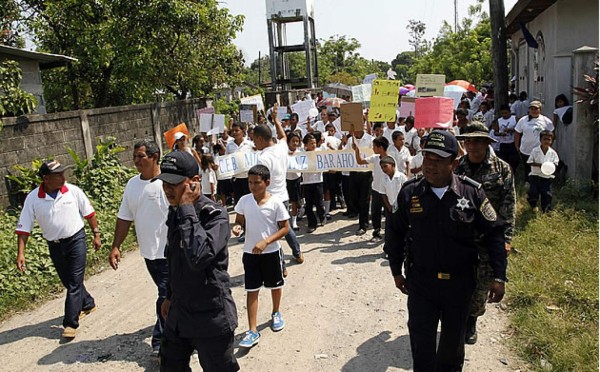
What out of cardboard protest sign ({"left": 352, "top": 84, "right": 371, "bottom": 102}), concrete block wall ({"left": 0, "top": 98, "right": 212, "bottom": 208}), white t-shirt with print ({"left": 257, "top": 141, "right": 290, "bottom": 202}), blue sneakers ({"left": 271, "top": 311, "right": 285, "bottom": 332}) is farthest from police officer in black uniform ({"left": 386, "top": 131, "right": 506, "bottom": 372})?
cardboard protest sign ({"left": 352, "top": 84, "right": 371, "bottom": 102})

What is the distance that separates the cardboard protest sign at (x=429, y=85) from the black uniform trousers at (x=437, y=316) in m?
6.65

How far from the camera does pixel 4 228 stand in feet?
24.4

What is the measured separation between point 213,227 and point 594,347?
3.16 m

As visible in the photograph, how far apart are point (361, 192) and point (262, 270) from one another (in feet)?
12.5

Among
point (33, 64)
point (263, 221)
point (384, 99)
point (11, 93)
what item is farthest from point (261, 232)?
point (33, 64)

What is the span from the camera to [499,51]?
464 inches

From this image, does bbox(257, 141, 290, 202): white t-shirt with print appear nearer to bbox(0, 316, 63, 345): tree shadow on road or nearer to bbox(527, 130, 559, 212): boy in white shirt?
bbox(0, 316, 63, 345): tree shadow on road

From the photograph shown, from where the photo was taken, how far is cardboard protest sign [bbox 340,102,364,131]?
8.38 meters

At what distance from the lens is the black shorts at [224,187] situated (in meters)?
10.1

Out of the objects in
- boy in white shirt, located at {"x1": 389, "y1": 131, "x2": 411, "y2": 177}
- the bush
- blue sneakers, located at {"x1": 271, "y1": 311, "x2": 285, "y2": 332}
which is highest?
boy in white shirt, located at {"x1": 389, "y1": 131, "x2": 411, "y2": 177}

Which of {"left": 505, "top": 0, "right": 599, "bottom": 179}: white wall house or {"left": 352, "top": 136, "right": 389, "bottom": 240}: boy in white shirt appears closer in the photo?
{"left": 352, "top": 136, "right": 389, "bottom": 240}: boy in white shirt

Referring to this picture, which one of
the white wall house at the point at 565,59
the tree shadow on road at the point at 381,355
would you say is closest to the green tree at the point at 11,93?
the tree shadow on road at the point at 381,355

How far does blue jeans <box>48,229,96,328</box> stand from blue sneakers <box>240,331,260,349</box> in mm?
1855

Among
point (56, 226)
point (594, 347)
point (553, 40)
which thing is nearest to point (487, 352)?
point (594, 347)
